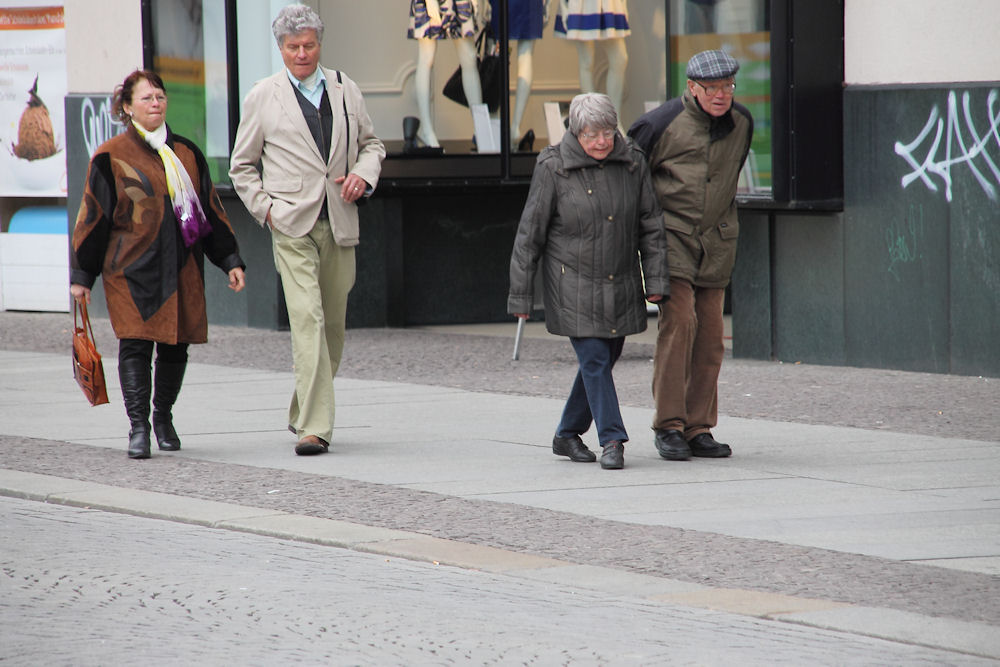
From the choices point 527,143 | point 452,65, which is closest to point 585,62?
point 527,143

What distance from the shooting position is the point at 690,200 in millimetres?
7547

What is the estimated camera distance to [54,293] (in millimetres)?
15383

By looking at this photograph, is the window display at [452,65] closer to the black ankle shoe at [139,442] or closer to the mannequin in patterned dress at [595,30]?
the mannequin in patterned dress at [595,30]

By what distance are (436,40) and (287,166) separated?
7.02 metres

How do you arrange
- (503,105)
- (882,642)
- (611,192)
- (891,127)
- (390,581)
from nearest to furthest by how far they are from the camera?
(882,642) → (390,581) → (611,192) → (891,127) → (503,105)

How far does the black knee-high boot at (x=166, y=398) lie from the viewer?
8.10 metres

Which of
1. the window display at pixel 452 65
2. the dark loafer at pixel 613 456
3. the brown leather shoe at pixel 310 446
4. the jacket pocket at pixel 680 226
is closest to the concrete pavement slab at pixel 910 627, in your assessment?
the dark loafer at pixel 613 456

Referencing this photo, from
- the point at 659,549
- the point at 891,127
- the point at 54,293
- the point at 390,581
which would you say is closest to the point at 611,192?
the point at 659,549

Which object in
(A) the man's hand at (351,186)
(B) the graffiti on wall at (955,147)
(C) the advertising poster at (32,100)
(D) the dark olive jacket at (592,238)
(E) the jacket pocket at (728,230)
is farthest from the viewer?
(C) the advertising poster at (32,100)

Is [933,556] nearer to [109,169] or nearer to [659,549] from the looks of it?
[659,549]

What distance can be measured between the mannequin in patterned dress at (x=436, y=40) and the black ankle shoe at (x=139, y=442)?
716cm

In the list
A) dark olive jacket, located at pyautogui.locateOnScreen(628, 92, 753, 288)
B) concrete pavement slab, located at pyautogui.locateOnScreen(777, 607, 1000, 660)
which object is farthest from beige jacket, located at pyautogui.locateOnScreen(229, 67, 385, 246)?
concrete pavement slab, located at pyautogui.locateOnScreen(777, 607, 1000, 660)

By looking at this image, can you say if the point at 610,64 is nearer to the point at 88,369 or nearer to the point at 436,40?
the point at 436,40

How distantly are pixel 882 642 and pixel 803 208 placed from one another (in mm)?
6288
